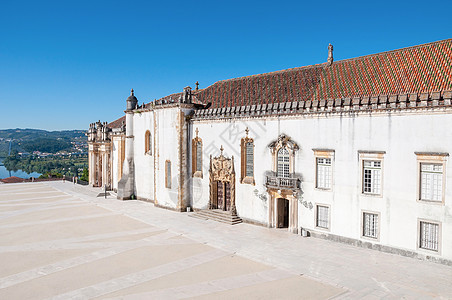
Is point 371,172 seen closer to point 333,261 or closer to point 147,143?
point 333,261

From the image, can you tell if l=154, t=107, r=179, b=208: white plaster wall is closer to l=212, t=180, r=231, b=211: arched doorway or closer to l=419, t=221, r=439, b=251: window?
l=212, t=180, r=231, b=211: arched doorway

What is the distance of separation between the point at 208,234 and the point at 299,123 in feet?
36.3

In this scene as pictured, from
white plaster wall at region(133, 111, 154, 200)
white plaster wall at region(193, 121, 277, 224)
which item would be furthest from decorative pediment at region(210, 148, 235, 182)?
white plaster wall at region(133, 111, 154, 200)

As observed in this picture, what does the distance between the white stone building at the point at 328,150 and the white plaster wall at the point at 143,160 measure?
163 centimetres

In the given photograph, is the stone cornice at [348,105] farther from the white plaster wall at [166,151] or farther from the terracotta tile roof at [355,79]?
the white plaster wall at [166,151]

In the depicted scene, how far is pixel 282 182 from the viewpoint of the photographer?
1058 inches

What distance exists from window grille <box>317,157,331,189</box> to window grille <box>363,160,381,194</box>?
2.60 meters

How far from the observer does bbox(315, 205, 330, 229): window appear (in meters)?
24.8

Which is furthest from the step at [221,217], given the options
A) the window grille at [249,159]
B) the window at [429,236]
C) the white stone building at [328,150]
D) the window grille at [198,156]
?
the window at [429,236]

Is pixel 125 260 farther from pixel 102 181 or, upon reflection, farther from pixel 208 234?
pixel 102 181

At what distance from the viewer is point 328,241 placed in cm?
2444

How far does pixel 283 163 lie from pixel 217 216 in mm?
8326

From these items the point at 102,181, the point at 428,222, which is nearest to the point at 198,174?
the point at 428,222

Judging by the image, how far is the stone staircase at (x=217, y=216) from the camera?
30231 mm
